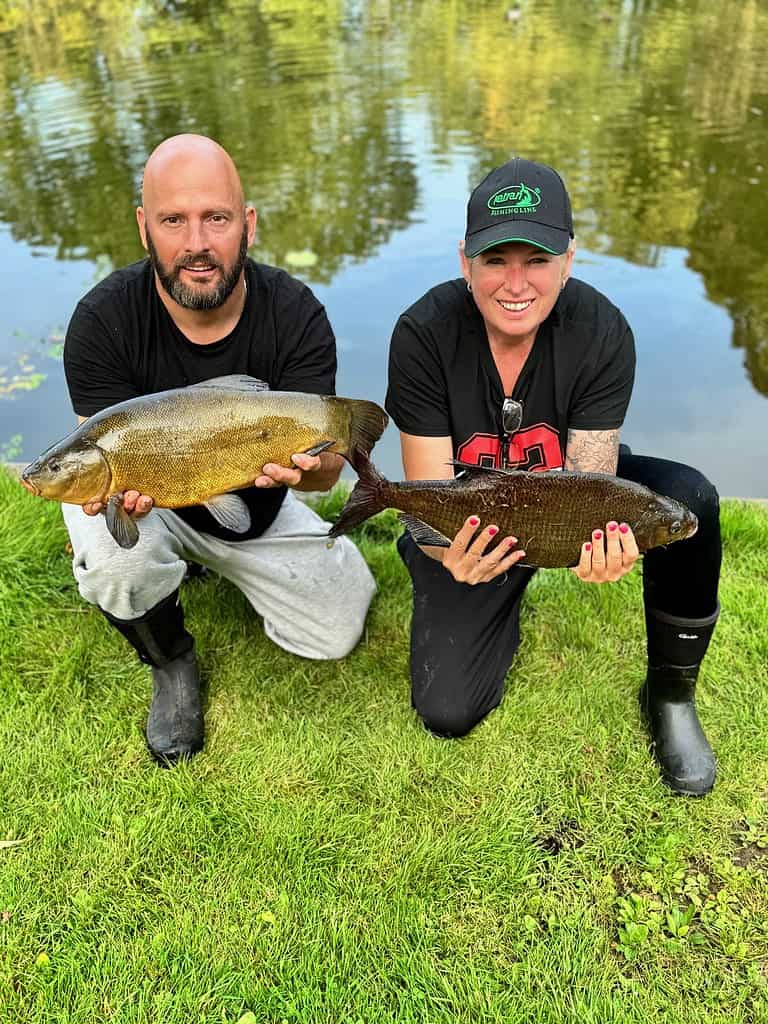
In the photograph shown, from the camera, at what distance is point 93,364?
278cm

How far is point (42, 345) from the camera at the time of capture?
617cm

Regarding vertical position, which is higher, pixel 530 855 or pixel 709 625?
pixel 709 625

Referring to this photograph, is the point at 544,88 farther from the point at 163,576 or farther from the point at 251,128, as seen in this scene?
the point at 163,576

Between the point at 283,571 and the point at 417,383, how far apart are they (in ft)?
2.88

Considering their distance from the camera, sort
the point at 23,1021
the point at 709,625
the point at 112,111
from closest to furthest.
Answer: the point at 23,1021, the point at 709,625, the point at 112,111

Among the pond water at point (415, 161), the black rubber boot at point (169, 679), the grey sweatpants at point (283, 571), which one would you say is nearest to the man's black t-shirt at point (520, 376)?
the grey sweatpants at point (283, 571)

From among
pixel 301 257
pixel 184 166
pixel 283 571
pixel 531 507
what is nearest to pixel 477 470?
pixel 531 507

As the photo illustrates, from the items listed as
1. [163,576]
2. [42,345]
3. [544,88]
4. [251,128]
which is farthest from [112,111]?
[163,576]

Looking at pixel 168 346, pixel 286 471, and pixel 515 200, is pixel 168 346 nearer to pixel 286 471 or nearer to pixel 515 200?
pixel 286 471

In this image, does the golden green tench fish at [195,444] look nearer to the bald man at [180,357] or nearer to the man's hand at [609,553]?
the bald man at [180,357]

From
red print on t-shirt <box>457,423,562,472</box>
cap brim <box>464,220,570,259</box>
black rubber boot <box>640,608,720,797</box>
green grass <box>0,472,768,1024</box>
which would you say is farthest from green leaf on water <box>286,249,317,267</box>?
black rubber boot <box>640,608,720,797</box>

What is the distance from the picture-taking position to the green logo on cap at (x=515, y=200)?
2494mm

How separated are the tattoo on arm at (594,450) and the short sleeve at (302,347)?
829mm

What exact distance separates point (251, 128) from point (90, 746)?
9717 mm
